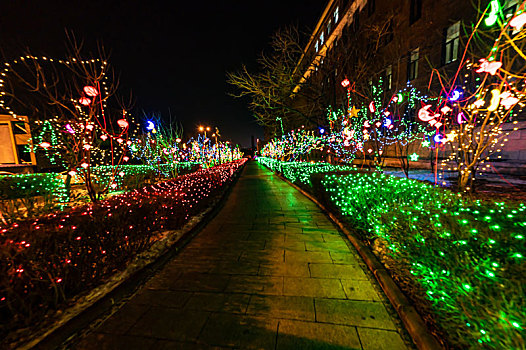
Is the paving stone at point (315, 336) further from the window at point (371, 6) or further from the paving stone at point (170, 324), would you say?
the window at point (371, 6)

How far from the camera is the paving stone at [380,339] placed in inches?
76.9

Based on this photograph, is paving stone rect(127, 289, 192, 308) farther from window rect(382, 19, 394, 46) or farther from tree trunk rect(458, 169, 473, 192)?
window rect(382, 19, 394, 46)

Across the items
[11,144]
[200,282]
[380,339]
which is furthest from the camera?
[11,144]

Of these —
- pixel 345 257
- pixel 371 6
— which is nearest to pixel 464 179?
pixel 345 257

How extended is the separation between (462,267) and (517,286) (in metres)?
0.34

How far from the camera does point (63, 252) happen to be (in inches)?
99.2

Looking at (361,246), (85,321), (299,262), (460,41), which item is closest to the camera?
(85,321)

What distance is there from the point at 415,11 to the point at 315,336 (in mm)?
17827

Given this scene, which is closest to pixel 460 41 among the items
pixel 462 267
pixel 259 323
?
pixel 462 267

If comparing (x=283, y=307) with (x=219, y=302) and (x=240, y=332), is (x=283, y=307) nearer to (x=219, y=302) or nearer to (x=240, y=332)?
(x=240, y=332)

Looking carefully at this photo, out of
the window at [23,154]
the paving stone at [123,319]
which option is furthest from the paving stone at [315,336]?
the window at [23,154]

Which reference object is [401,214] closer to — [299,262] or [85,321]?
[299,262]

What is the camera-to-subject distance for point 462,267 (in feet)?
5.93

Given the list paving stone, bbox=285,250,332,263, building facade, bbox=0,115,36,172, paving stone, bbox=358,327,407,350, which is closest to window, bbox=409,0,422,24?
paving stone, bbox=285,250,332,263
